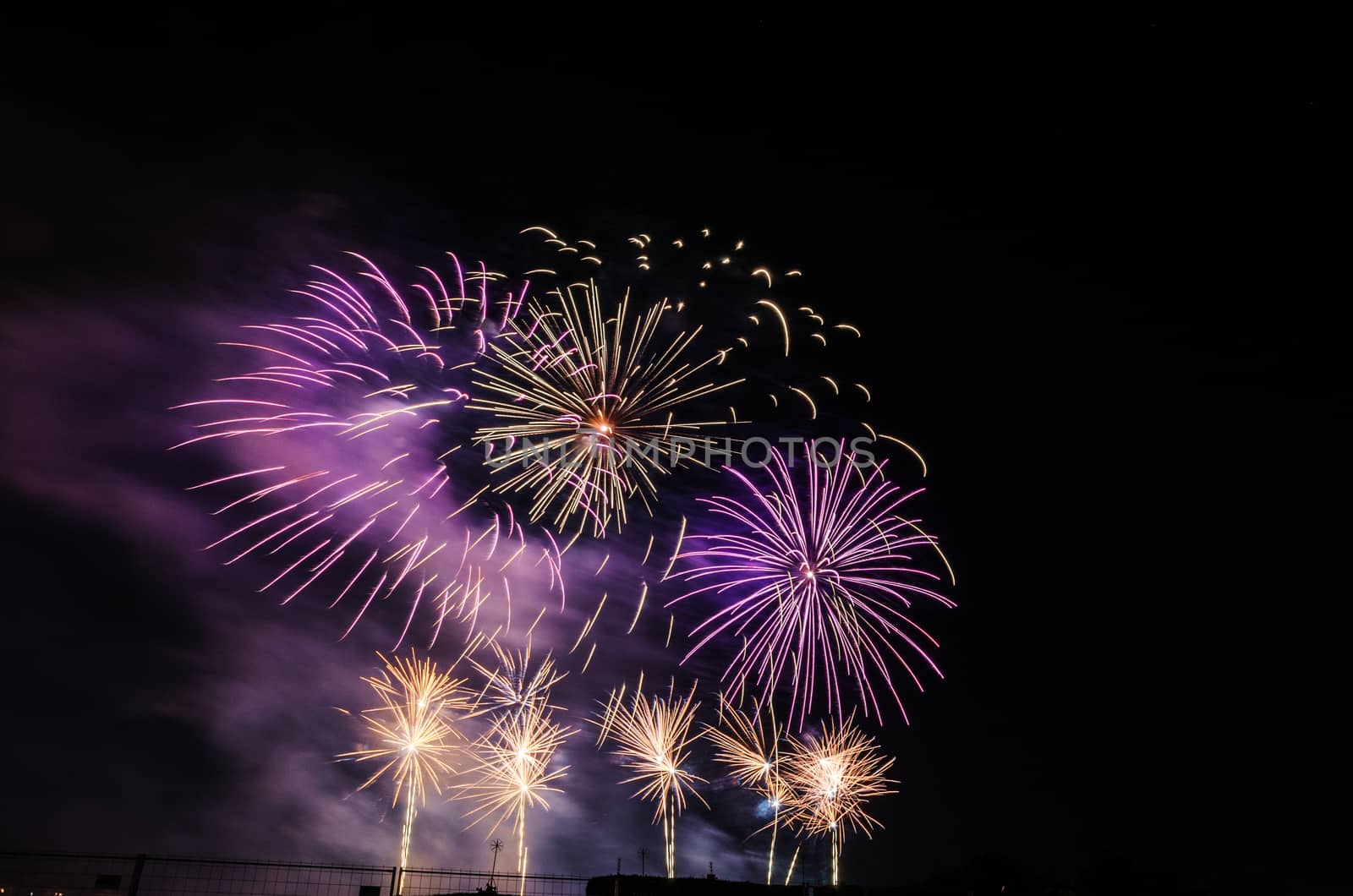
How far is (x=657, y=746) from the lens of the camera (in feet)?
106

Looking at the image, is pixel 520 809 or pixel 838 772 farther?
pixel 838 772

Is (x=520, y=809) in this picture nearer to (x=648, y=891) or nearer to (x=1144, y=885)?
(x=648, y=891)

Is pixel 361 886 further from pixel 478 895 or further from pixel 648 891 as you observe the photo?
pixel 648 891

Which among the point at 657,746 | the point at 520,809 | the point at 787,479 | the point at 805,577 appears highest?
the point at 787,479

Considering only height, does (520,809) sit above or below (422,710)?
below

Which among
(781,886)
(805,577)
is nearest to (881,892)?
(781,886)

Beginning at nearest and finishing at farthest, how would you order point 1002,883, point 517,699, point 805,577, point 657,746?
point 805,577
point 517,699
point 657,746
point 1002,883

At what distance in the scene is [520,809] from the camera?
3030 centimetres

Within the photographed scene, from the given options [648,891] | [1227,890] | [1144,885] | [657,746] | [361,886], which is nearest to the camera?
[361,886]

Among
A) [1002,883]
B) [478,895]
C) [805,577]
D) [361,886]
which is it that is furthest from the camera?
[1002,883]

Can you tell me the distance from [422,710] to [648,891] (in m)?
9.85

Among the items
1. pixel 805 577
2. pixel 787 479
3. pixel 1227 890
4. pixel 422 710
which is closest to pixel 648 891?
pixel 422 710

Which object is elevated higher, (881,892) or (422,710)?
(422,710)

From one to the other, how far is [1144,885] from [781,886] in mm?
43918
